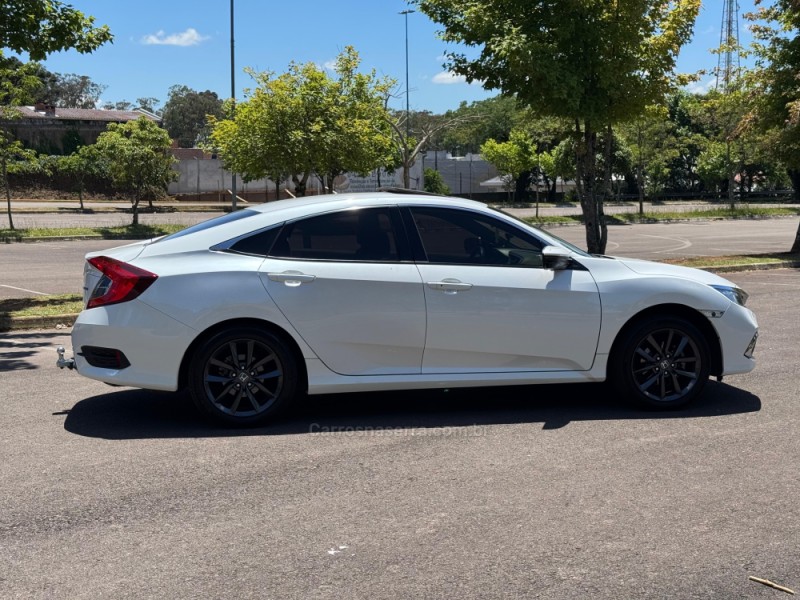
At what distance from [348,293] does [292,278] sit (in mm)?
396

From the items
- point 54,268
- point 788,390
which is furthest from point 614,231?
point 788,390

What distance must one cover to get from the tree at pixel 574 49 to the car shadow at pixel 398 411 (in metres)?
9.21

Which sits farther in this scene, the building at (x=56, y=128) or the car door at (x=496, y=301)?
the building at (x=56, y=128)

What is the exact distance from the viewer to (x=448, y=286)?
19.9 ft

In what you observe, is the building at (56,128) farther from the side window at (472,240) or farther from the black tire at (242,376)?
the black tire at (242,376)

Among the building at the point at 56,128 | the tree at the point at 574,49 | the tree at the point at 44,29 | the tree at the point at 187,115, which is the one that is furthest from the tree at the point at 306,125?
the tree at the point at 187,115

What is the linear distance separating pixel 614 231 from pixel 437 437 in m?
30.8

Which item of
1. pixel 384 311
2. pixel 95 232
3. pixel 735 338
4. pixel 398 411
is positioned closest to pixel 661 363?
pixel 735 338

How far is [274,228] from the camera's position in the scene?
614 cm

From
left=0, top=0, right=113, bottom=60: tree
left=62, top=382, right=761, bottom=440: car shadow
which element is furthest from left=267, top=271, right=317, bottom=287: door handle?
left=0, top=0, right=113, bottom=60: tree

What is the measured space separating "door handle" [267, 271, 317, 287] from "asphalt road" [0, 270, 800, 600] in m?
1.02

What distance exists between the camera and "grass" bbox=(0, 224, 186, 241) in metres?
30.5

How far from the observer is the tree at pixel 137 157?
116 ft

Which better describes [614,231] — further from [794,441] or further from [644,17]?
[794,441]
